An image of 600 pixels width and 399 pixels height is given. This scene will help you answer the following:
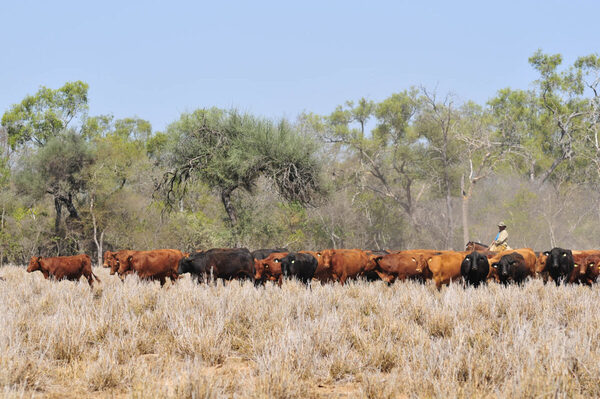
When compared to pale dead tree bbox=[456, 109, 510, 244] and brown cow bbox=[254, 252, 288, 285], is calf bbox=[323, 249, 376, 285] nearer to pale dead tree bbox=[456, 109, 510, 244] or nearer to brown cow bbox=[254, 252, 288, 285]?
brown cow bbox=[254, 252, 288, 285]

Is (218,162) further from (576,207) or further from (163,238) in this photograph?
(576,207)

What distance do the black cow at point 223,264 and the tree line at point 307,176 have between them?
33.8 ft

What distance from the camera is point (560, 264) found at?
49.2ft

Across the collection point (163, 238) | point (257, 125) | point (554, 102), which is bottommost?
point (163, 238)

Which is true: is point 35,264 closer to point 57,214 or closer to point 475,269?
point 475,269

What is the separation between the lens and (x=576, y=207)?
164 feet

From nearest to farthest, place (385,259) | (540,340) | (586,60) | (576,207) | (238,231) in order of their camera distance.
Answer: (540,340), (385,259), (238,231), (586,60), (576,207)

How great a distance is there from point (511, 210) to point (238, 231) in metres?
28.8

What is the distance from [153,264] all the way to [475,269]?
884 cm

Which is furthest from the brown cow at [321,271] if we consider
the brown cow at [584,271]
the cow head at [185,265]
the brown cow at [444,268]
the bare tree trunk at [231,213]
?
the bare tree trunk at [231,213]

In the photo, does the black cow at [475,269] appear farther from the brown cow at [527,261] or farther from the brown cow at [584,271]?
the brown cow at [584,271]

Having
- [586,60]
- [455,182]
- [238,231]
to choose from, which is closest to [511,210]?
[455,182]

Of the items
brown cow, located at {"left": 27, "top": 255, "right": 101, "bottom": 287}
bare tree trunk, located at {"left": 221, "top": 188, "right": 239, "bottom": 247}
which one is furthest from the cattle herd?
bare tree trunk, located at {"left": 221, "top": 188, "right": 239, "bottom": 247}

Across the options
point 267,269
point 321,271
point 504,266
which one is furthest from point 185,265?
point 504,266
